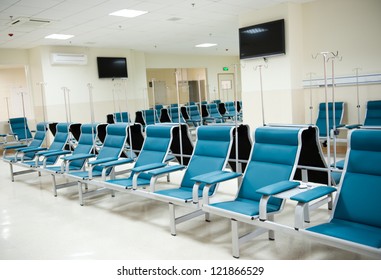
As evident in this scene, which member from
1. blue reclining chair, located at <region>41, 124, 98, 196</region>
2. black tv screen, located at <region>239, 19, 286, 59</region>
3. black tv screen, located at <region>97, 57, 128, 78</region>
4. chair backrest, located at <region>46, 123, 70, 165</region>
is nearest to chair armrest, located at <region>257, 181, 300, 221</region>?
blue reclining chair, located at <region>41, 124, 98, 196</region>

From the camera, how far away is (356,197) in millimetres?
2561

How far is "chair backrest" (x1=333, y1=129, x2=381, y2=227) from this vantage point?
2484 mm

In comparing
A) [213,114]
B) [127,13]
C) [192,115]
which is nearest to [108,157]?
[127,13]

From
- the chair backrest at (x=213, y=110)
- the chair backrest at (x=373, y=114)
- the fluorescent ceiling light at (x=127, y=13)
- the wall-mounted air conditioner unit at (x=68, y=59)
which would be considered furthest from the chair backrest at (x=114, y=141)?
the chair backrest at (x=213, y=110)

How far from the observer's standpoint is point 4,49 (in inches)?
396

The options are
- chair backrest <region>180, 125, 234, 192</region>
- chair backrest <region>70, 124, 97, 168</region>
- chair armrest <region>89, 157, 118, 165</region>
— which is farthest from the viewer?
chair backrest <region>70, 124, 97, 168</region>

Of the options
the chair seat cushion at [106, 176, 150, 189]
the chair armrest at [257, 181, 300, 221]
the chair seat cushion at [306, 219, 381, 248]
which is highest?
the chair armrest at [257, 181, 300, 221]

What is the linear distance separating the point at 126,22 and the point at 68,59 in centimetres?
324

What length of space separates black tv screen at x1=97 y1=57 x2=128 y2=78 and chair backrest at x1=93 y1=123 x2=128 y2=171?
6366 millimetres

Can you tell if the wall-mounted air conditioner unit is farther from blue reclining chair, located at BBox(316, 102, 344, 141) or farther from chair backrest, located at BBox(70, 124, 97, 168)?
blue reclining chair, located at BBox(316, 102, 344, 141)

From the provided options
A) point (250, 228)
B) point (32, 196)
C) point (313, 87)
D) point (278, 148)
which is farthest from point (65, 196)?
point (313, 87)

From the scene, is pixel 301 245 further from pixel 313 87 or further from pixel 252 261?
pixel 313 87

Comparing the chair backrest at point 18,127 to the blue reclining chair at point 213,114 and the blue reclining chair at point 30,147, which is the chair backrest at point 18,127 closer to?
the blue reclining chair at point 30,147

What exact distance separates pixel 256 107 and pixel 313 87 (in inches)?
47.7
